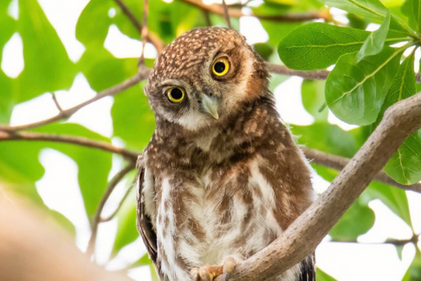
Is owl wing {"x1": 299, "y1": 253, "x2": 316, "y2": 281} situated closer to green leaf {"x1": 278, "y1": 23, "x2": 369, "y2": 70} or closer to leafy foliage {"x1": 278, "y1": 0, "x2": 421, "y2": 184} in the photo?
leafy foliage {"x1": 278, "y1": 0, "x2": 421, "y2": 184}

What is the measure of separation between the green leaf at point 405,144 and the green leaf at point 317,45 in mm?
176

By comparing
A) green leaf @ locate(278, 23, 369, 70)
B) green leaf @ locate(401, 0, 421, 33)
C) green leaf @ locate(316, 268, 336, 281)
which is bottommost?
green leaf @ locate(316, 268, 336, 281)

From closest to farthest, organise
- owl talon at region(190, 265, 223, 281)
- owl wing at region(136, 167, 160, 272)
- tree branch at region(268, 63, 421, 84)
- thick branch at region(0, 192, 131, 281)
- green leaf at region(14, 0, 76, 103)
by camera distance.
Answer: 1. thick branch at region(0, 192, 131, 281)
2. owl talon at region(190, 265, 223, 281)
3. tree branch at region(268, 63, 421, 84)
4. owl wing at region(136, 167, 160, 272)
5. green leaf at region(14, 0, 76, 103)

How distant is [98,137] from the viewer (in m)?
3.80

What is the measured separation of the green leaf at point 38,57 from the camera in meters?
3.70

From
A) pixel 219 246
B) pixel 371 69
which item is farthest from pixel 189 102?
pixel 371 69

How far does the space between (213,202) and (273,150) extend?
1.12 ft

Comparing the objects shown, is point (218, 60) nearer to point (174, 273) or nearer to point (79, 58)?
point (174, 273)

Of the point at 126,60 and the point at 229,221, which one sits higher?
the point at 126,60

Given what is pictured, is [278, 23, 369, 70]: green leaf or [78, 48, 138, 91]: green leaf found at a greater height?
[78, 48, 138, 91]: green leaf

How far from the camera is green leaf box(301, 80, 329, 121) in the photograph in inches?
154

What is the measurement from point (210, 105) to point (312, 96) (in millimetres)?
1469

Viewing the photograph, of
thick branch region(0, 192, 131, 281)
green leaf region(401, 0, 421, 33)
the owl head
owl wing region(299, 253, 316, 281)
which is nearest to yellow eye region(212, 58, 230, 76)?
the owl head

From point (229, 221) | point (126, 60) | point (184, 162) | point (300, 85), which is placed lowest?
point (229, 221)
